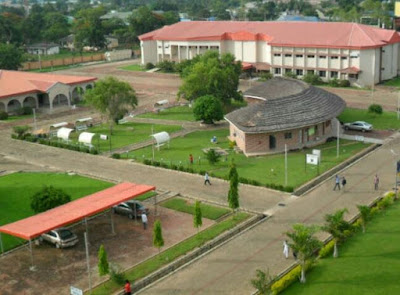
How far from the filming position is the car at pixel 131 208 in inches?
1410

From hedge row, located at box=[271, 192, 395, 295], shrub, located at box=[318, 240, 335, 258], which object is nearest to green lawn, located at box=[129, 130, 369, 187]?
hedge row, located at box=[271, 192, 395, 295]

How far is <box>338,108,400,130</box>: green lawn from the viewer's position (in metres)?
58.7

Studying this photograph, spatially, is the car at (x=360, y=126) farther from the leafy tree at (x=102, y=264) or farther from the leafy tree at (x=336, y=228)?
the leafy tree at (x=102, y=264)

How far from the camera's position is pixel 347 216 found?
1389 inches

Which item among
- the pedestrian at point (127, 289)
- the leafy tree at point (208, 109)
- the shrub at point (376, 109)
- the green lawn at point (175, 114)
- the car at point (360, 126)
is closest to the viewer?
the pedestrian at point (127, 289)

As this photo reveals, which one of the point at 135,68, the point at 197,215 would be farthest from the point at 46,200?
the point at 135,68

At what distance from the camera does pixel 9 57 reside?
95938mm

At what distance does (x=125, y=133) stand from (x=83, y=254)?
94.3ft

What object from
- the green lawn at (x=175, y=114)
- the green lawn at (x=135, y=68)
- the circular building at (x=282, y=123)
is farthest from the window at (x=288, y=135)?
the green lawn at (x=135, y=68)

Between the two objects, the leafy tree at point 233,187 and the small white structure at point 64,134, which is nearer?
the leafy tree at point 233,187

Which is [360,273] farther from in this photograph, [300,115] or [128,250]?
[300,115]

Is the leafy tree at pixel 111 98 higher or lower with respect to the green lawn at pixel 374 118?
higher

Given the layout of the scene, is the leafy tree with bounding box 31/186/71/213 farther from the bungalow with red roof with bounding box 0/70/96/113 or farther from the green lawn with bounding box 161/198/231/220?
the bungalow with red roof with bounding box 0/70/96/113

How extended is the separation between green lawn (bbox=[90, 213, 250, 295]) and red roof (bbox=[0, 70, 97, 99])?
142 ft
